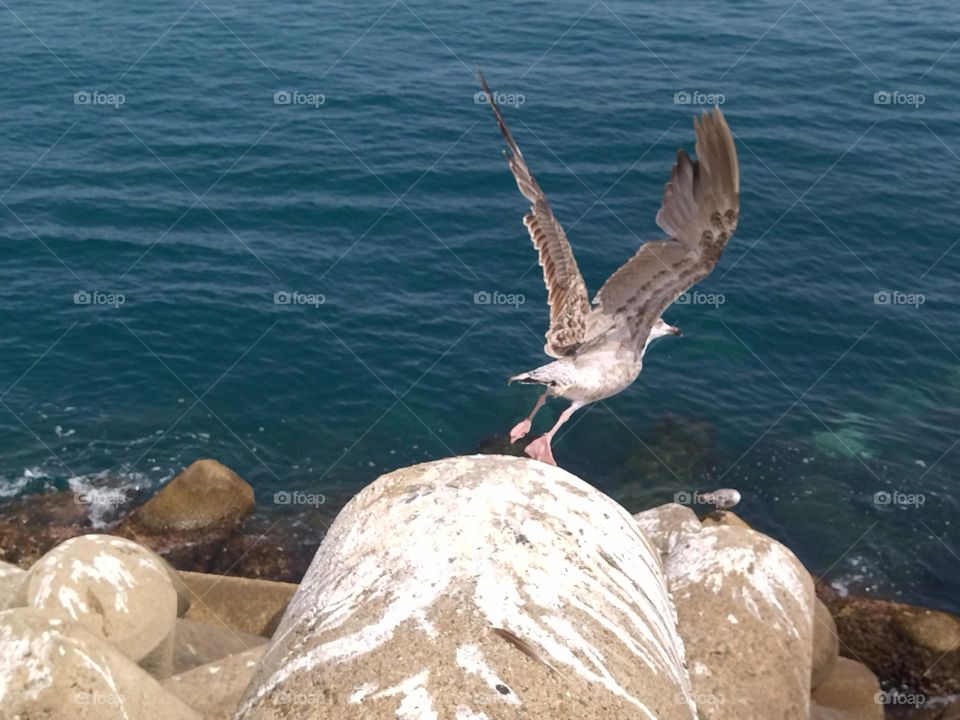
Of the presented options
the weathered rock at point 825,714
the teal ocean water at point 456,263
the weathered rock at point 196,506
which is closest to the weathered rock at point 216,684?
the weathered rock at point 825,714

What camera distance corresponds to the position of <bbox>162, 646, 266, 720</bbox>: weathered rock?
9.85 metres

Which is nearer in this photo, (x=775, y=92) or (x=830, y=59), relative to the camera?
(x=775, y=92)

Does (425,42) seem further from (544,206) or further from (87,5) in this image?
(544,206)

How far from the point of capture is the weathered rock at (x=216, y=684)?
388 inches

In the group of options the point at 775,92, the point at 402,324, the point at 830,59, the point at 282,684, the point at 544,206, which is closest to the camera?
the point at 282,684

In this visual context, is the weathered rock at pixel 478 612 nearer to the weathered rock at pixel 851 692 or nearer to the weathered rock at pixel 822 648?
the weathered rock at pixel 822 648

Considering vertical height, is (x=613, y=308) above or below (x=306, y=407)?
above

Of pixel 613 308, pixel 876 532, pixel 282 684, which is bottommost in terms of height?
pixel 876 532

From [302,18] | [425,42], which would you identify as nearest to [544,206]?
[425,42]

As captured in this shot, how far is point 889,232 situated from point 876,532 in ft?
37.0

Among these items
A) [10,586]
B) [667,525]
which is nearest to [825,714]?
[667,525]

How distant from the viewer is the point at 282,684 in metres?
6.36

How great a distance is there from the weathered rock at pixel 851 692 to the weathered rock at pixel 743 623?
3.91m

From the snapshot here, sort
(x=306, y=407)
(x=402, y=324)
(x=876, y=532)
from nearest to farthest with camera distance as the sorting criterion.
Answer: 1. (x=876, y=532)
2. (x=306, y=407)
3. (x=402, y=324)
